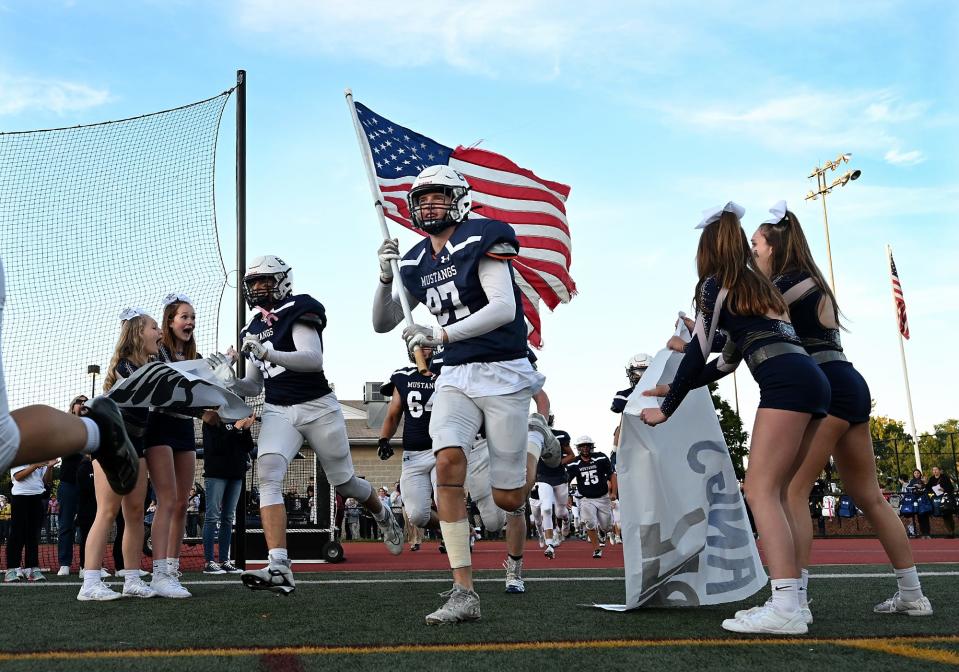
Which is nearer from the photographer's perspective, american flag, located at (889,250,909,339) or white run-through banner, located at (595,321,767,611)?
white run-through banner, located at (595,321,767,611)

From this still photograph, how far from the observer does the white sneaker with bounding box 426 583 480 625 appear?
4629 millimetres

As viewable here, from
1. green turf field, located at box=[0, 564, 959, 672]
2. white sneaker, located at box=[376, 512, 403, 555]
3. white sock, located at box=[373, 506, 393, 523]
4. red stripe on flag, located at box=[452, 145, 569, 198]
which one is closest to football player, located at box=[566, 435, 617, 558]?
red stripe on flag, located at box=[452, 145, 569, 198]

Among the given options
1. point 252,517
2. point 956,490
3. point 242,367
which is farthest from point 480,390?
point 956,490

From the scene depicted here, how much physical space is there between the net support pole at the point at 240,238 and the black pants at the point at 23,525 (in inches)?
77.4

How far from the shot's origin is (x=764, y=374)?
14.7 ft

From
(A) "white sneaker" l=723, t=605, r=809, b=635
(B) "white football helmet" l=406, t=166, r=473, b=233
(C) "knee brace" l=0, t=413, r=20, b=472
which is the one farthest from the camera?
(B) "white football helmet" l=406, t=166, r=473, b=233

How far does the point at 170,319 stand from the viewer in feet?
23.4

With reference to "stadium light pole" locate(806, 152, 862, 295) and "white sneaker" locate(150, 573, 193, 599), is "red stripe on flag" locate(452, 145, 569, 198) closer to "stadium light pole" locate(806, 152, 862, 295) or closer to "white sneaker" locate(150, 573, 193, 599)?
"white sneaker" locate(150, 573, 193, 599)

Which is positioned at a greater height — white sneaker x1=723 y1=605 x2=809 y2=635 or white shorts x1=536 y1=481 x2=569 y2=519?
white shorts x1=536 y1=481 x2=569 y2=519

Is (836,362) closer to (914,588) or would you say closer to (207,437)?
(914,588)

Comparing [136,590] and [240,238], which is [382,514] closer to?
[136,590]

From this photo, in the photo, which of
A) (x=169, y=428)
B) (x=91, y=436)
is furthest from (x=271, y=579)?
(x=91, y=436)

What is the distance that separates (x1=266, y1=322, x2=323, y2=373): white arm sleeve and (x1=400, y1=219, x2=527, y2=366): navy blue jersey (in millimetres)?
1312

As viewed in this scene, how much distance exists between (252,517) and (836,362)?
1056 centimetres
